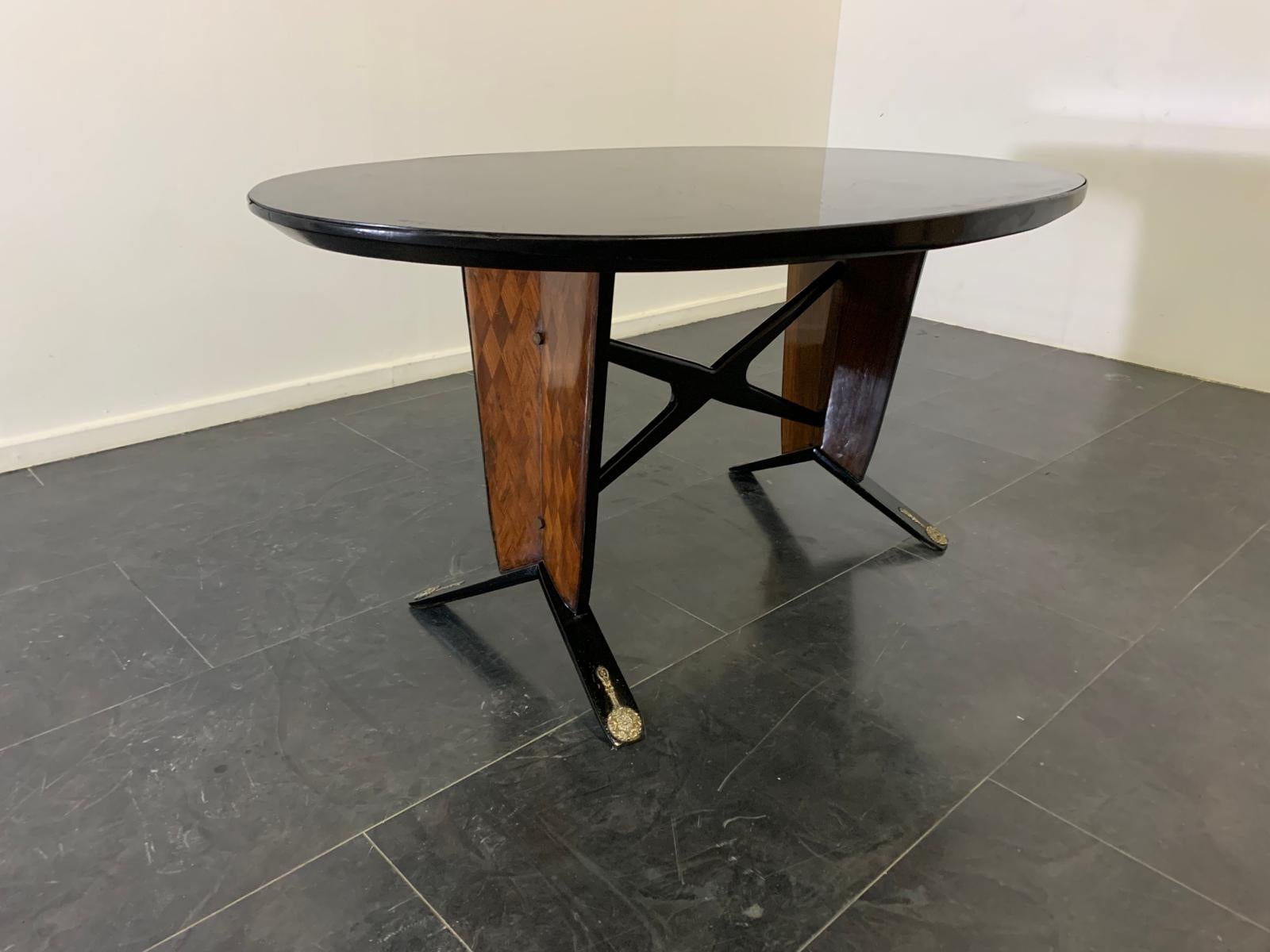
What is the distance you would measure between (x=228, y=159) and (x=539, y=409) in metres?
1.42

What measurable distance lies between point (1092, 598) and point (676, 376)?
869mm

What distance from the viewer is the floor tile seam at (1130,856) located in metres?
1.01

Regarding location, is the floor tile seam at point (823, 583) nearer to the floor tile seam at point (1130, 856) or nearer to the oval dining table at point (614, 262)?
the oval dining table at point (614, 262)

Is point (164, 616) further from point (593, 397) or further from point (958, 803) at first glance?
point (958, 803)

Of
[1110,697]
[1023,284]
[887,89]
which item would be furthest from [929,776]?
[887,89]

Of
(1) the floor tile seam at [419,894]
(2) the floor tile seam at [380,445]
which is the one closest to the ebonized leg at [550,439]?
(1) the floor tile seam at [419,894]

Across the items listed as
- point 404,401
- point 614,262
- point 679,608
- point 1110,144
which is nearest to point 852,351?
point 679,608

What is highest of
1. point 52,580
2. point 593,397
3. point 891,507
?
point 593,397

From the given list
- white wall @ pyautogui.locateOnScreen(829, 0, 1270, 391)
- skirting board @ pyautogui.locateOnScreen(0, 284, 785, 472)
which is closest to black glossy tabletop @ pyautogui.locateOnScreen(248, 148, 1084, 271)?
skirting board @ pyautogui.locateOnScreen(0, 284, 785, 472)

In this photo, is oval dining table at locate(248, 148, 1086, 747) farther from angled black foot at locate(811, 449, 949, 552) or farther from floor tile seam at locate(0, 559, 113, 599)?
floor tile seam at locate(0, 559, 113, 599)

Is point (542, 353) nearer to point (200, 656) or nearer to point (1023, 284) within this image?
point (200, 656)

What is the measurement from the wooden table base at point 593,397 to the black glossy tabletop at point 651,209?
0.44 feet

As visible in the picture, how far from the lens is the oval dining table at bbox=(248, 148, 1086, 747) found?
923 millimetres

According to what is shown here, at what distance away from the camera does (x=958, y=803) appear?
3.82 feet
